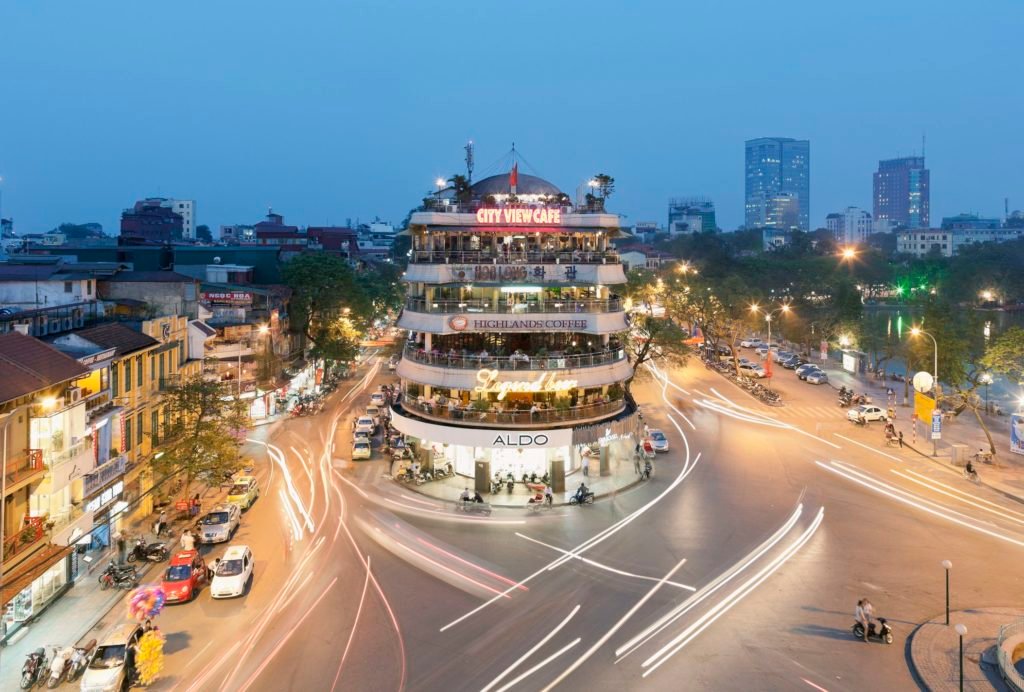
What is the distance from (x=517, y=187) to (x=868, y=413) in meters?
29.7

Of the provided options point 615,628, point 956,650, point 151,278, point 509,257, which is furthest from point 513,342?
point 956,650

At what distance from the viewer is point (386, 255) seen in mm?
171500

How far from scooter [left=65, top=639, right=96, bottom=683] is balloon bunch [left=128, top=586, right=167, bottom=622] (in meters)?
2.04

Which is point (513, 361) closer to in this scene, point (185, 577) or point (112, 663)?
point (185, 577)

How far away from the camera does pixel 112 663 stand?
59.7ft

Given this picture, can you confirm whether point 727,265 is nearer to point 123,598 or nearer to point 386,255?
point 386,255

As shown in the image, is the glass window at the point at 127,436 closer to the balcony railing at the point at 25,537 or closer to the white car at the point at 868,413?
the balcony railing at the point at 25,537

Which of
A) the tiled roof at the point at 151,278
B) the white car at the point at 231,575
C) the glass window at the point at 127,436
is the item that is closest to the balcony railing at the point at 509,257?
the tiled roof at the point at 151,278

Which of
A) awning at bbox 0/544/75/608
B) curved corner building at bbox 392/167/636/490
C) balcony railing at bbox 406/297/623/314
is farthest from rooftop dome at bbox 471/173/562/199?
awning at bbox 0/544/75/608

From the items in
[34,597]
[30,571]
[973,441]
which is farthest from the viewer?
[973,441]

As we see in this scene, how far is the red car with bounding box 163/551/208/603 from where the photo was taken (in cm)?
2367

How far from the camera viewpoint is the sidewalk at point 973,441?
3712 cm

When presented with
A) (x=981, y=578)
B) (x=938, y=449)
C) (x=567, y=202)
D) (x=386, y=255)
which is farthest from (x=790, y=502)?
(x=386, y=255)

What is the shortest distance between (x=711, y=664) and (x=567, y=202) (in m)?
32.3
